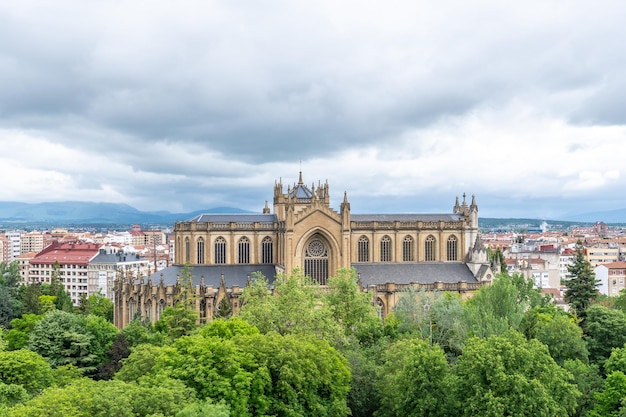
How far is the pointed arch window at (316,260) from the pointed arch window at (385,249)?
8572 mm

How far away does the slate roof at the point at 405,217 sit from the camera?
9438cm

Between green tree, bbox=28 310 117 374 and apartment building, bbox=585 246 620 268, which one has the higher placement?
apartment building, bbox=585 246 620 268

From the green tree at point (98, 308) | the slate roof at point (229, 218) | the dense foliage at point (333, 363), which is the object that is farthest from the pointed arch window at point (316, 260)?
the green tree at point (98, 308)

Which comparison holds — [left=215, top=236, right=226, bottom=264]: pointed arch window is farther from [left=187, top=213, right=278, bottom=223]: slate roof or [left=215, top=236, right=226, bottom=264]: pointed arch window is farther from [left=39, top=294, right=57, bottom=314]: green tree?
[left=39, top=294, right=57, bottom=314]: green tree

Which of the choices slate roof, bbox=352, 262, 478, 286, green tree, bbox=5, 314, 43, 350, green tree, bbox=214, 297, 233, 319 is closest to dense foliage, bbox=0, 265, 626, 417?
green tree, bbox=214, 297, 233, 319

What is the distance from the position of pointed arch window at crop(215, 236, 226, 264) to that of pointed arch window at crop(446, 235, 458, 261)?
30237 mm

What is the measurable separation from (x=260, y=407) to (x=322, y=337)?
14755 mm

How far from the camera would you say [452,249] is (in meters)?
94.9

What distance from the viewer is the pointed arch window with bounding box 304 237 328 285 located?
88.6m

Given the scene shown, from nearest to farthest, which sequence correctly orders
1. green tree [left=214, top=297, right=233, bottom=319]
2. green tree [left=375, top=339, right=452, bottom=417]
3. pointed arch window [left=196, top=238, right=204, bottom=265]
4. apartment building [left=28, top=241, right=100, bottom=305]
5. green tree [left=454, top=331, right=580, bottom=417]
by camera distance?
green tree [left=454, top=331, right=580, bottom=417] → green tree [left=375, top=339, right=452, bottom=417] → green tree [left=214, top=297, right=233, bottom=319] → pointed arch window [left=196, top=238, right=204, bottom=265] → apartment building [left=28, top=241, right=100, bottom=305]

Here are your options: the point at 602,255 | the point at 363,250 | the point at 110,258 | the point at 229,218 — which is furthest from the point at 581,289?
the point at 110,258

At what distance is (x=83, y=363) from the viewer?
64125 mm

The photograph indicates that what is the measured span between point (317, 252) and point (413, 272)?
42.7 ft

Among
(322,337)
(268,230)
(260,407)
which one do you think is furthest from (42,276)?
(260,407)
